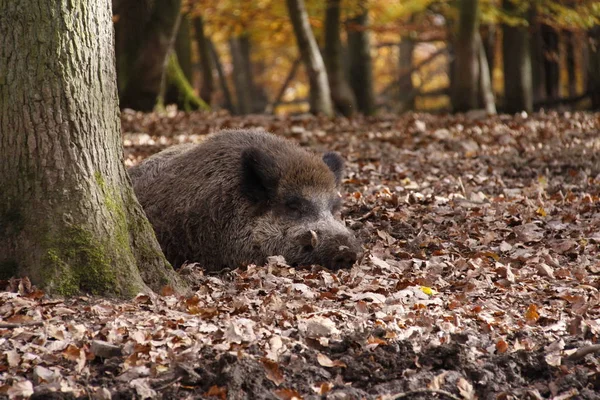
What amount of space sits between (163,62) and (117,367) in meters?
13.2

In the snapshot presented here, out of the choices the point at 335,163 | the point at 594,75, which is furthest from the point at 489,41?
the point at 335,163

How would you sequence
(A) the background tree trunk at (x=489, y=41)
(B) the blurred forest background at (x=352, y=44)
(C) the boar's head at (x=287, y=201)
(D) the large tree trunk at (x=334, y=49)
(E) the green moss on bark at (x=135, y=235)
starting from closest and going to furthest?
(E) the green moss on bark at (x=135, y=235)
(C) the boar's head at (x=287, y=201)
(B) the blurred forest background at (x=352, y=44)
(D) the large tree trunk at (x=334, y=49)
(A) the background tree trunk at (x=489, y=41)

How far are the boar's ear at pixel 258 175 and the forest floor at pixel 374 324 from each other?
3.25ft

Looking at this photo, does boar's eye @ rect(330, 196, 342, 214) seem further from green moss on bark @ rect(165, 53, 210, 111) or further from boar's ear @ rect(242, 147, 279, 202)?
green moss on bark @ rect(165, 53, 210, 111)

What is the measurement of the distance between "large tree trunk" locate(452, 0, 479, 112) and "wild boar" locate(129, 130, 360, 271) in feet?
37.0

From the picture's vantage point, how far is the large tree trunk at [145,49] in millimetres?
17094

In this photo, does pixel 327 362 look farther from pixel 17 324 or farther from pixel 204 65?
pixel 204 65

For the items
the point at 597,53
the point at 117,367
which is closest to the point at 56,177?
the point at 117,367

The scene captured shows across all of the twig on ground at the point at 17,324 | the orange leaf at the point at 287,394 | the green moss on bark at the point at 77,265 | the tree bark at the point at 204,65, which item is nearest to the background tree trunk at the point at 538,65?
the tree bark at the point at 204,65

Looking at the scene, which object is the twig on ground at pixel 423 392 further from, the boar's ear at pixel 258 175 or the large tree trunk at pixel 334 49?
the large tree trunk at pixel 334 49

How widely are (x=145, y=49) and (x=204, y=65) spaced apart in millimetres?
9557

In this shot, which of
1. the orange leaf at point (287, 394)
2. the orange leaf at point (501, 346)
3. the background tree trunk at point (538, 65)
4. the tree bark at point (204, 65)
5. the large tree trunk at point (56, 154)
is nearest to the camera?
the orange leaf at point (287, 394)

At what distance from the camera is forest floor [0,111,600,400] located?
15.7 feet

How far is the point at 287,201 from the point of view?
821cm
